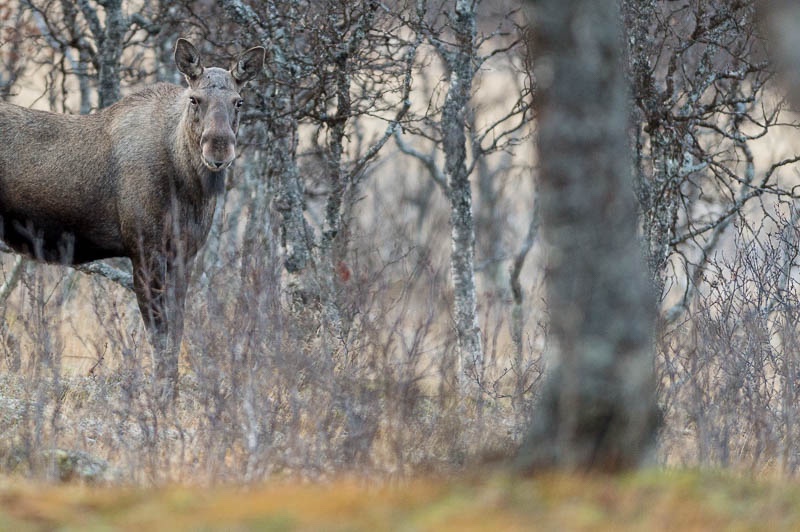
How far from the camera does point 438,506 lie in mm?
3789

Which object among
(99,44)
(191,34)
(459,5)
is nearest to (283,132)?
(459,5)

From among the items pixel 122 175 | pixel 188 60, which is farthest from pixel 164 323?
pixel 188 60

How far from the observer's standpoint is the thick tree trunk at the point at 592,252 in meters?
4.30

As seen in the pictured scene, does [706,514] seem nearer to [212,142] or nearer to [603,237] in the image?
[603,237]

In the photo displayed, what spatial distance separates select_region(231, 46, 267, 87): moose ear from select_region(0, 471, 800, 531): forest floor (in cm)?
501

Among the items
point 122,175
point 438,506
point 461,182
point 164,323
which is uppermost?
point 461,182

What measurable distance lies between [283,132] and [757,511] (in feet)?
19.8

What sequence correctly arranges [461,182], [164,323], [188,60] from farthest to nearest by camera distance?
[461,182] < [188,60] < [164,323]

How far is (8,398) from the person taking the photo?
25.8 ft

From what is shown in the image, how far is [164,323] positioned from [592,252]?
15.5 feet

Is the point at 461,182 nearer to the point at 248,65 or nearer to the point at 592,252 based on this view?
the point at 248,65

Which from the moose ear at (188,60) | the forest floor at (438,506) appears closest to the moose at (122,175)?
the moose ear at (188,60)

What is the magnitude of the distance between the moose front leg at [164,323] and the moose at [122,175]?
0.04 m

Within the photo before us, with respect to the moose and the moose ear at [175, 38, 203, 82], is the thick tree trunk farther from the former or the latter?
the moose ear at [175, 38, 203, 82]
